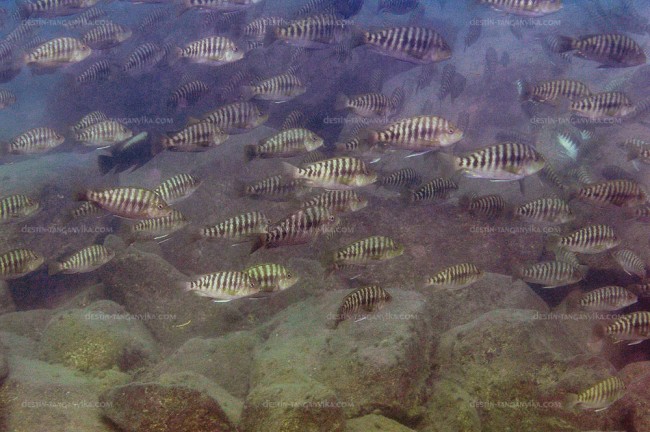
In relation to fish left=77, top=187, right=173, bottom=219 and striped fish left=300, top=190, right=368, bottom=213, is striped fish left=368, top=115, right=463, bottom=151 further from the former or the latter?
fish left=77, top=187, right=173, bottom=219

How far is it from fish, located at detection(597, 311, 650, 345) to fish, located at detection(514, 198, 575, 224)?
183cm

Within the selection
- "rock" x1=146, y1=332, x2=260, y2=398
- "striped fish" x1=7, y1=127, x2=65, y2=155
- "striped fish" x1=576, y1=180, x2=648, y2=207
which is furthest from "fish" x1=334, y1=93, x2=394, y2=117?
"striped fish" x1=7, y1=127, x2=65, y2=155

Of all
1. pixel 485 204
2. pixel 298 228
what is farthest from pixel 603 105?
pixel 298 228

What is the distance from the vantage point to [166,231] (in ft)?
21.7

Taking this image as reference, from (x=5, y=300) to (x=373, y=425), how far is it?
25.7ft

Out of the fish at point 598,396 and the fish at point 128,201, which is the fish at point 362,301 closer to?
the fish at point 598,396

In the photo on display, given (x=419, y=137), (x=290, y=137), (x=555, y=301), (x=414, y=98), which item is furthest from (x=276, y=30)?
(x=414, y=98)

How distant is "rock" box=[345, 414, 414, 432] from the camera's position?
4160mm

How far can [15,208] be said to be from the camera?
23.2ft

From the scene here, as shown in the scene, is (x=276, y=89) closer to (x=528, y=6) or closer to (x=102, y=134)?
(x=102, y=134)

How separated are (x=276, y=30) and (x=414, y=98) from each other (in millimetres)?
14451

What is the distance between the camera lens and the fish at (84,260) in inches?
264

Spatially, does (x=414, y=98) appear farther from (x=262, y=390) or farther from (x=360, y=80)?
(x=262, y=390)

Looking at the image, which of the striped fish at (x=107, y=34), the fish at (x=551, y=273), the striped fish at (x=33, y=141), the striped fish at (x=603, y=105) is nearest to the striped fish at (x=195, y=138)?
the striped fish at (x=33, y=141)
